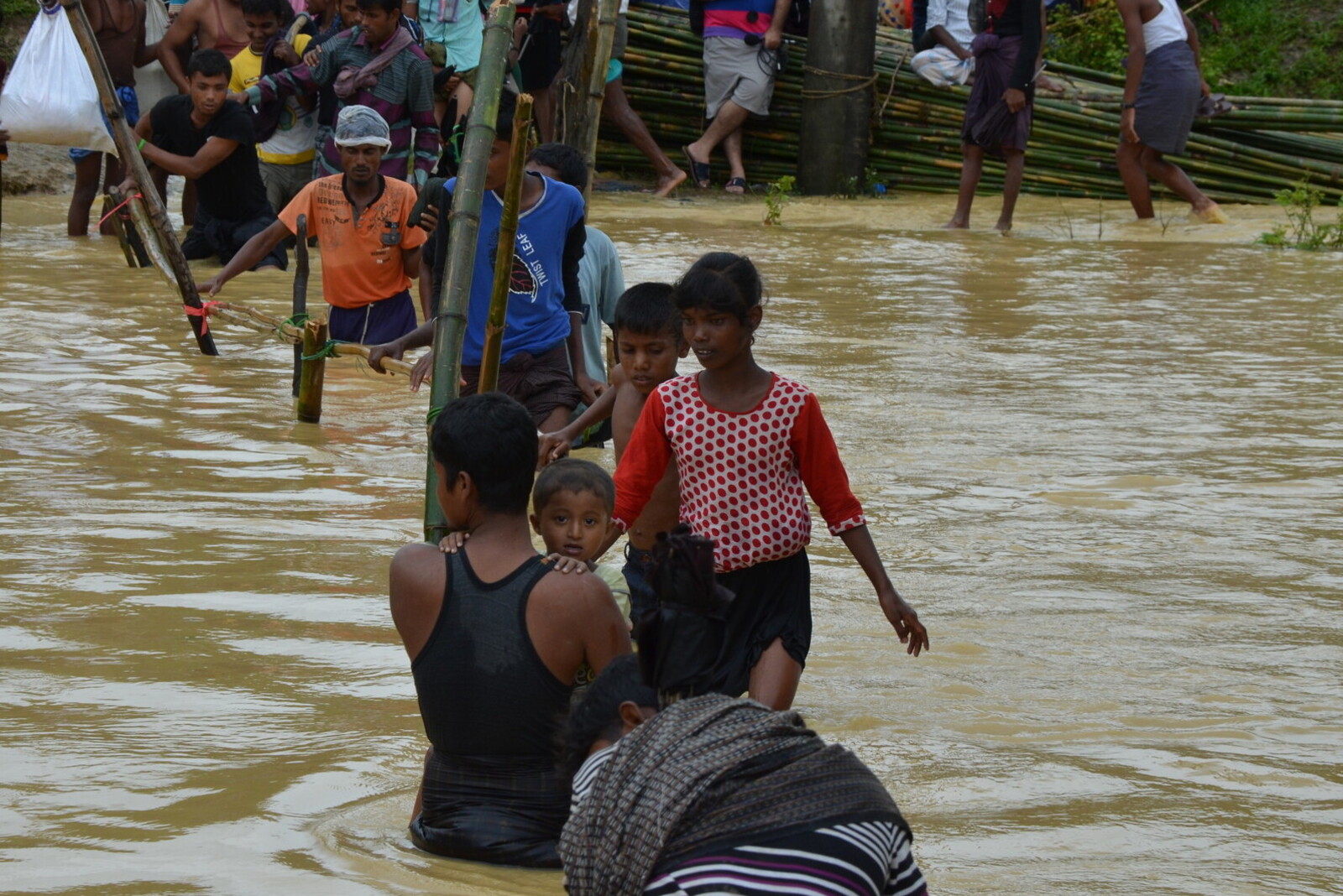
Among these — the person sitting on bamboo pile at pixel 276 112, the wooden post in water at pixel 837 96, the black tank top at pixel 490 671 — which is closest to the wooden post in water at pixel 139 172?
the person sitting on bamboo pile at pixel 276 112

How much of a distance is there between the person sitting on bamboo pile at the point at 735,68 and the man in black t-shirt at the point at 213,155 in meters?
3.83

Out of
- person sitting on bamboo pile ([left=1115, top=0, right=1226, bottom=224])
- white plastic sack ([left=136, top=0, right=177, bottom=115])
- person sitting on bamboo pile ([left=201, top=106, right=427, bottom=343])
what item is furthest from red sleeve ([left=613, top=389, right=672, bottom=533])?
white plastic sack ([left=136, top=0, right=177, bottom=115])

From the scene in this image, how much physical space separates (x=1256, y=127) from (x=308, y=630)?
31.5ft

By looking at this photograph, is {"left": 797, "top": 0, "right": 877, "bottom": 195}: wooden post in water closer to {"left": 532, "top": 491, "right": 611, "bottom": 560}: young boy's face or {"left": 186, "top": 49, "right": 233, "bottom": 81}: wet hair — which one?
{"left": 186, "top": 49, "right": 233, "bottom": 81}: wet hair

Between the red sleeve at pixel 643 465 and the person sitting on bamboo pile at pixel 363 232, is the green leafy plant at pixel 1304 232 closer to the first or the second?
the person sitting on bamboo pile at pixel 363 232

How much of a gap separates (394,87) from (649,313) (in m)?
5.44

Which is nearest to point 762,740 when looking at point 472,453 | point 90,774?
point 472,453

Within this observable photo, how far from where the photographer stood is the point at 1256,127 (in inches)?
481

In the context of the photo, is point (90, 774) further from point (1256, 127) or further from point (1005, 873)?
point (1256, 127)

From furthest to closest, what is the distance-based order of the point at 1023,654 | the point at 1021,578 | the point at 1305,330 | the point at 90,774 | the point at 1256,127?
the point at 1256,127
the point at 1305,330
the point at 1021,578
the point at 1023,654
the point at 90,774

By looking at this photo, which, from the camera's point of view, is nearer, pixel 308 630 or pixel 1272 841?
pixel 1272 841

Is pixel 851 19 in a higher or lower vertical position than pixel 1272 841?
higher

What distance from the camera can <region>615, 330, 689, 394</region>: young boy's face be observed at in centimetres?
398

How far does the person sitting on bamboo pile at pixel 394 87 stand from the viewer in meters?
9.02
